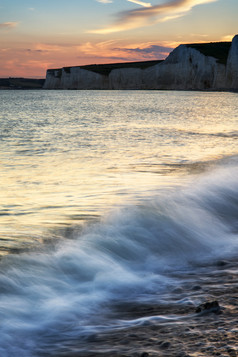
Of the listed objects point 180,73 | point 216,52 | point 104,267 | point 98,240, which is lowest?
point 104,267

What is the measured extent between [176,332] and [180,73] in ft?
307

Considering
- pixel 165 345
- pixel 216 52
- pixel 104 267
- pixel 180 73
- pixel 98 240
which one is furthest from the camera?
pixel 180 73

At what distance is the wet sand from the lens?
2.43 m

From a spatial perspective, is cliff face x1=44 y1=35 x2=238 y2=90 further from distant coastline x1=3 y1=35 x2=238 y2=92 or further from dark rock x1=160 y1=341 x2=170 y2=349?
dark rock x1=160 y1=341 x2=170 y2=349

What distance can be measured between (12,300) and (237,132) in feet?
52.6

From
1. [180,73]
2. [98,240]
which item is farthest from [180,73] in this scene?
[98,240]

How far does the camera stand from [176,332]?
267 cm

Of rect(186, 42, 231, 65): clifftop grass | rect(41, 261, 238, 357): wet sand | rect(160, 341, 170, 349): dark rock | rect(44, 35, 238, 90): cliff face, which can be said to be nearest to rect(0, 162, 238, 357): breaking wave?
rect(41, 261, 238, 357): wet sand

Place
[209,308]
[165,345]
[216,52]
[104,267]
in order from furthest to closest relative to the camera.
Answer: [216,52]
[104,267]
[209,308]
[165,345]

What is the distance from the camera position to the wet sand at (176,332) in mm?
2434

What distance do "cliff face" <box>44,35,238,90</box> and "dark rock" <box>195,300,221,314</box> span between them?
74.4 meters

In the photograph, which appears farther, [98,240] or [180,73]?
[180,73]

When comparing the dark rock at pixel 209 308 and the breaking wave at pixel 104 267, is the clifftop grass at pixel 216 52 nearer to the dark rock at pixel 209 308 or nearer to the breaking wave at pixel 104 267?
the breaking wave at pixel 104 267

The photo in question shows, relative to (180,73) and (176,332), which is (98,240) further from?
(180,73)
